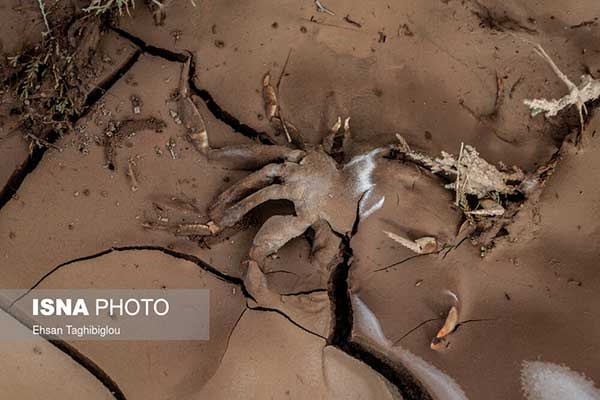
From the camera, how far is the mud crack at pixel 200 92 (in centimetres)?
295

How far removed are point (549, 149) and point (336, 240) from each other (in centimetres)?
105

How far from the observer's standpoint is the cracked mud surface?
2.75m

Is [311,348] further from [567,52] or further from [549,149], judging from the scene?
[567,52]

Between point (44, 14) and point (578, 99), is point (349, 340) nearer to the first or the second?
point (578, 99)

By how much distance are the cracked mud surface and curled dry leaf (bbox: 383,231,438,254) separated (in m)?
0.05

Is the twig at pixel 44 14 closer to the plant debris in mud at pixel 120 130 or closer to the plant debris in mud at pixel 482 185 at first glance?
the plant debris in mud at pixel 120 130

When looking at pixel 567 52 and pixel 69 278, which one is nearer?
pixel 69 278

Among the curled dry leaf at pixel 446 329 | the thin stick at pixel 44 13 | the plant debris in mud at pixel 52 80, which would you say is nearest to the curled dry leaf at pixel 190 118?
the plant debris in mud at pixel 52 80

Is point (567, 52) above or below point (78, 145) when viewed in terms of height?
above

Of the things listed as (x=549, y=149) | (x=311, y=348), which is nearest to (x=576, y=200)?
(x=549, y=149)

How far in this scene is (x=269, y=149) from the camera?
2.79 m

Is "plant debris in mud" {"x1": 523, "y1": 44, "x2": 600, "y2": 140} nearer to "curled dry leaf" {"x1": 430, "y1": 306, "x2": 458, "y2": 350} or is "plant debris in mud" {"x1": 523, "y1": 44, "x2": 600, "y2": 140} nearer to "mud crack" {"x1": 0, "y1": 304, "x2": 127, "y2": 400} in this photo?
"curled dry leaf" {"x1": 430, "y1": 306, "x2": 458, "y2": 350}

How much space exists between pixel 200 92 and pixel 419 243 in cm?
119

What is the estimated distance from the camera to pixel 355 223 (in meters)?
2.79
